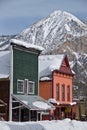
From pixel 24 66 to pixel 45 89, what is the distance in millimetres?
5928

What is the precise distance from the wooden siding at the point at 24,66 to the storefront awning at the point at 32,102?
1.01 meters

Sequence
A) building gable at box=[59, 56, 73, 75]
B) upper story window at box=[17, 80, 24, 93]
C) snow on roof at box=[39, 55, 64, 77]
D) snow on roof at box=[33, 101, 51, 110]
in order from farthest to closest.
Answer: building gable at box=[59, 56, 73, 75], snow on roof at box=[39, 55, 64, 77], upper story window at box=[17, 80, 24, 93], snow on roof at box=[33, 101, 51, 110]

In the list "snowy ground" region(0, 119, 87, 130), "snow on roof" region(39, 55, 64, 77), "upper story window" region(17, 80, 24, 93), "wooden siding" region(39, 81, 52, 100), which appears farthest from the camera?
"snow on roof" region(39, 55, 64, 77)

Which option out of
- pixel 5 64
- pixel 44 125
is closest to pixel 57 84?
pixel 5 64

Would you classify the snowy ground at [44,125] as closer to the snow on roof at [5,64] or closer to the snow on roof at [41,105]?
the snow on roof at [41,105]

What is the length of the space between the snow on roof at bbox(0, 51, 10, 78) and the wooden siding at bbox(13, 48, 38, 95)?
24.8 inches

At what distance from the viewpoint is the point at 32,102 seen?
135 feet

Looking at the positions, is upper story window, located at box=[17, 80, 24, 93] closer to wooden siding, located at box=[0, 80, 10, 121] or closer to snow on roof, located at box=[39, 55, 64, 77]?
wooden siding, located at box=[0, 80, 10, 121]

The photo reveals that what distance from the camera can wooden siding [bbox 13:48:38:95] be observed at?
135 feet

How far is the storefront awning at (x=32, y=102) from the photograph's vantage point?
39781mm

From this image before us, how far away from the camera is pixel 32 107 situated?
39844 mm

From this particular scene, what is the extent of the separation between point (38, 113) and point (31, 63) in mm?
4995

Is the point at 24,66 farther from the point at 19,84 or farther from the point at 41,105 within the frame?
the point at 41,105

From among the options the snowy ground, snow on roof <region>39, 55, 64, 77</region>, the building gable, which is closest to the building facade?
snow on roof <region>39, 55, 64, 77</region>
